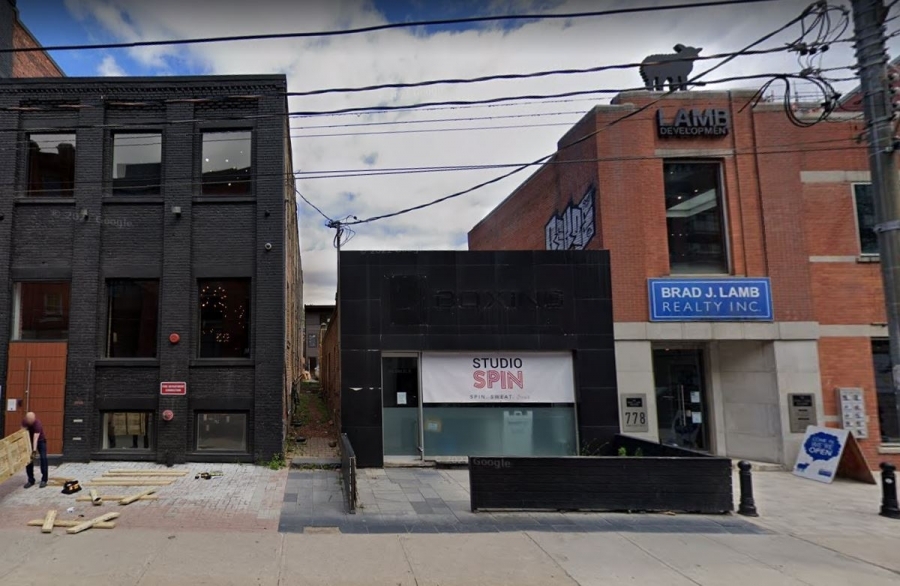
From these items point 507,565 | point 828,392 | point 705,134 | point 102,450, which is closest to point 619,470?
point 507,565

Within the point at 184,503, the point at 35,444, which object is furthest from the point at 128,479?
the point at 184,503

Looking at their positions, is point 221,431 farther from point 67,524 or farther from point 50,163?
point 50,163

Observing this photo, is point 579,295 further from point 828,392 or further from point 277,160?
point 277,160

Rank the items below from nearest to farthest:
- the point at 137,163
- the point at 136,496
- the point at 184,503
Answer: the point at 184,503
the point at 136,496
the point at 137,163

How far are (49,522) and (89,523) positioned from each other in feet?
1.84

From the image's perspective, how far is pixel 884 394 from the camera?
44.1 ft

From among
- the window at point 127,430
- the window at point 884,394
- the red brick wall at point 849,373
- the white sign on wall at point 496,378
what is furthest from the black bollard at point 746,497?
the window at point 127,430

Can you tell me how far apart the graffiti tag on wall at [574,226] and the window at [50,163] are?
13382 mm

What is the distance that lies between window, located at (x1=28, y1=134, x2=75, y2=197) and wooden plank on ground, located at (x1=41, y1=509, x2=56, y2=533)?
8.48 meters

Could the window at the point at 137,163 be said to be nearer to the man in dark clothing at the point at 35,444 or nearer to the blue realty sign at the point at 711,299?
the man in dark clothing at the point at 35,444

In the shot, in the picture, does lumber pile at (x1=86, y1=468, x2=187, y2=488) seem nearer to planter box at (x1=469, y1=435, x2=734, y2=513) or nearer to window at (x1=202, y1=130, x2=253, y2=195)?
planter box at (x1=469, y1=435, x2=734, y2=513)

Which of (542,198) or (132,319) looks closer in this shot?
(132,319)

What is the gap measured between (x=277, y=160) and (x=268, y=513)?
27.5 feet

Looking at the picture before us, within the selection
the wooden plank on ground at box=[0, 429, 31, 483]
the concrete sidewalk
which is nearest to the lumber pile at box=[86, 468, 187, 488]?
the wooden plank on ground at box=[0, 429, 31, 483]
